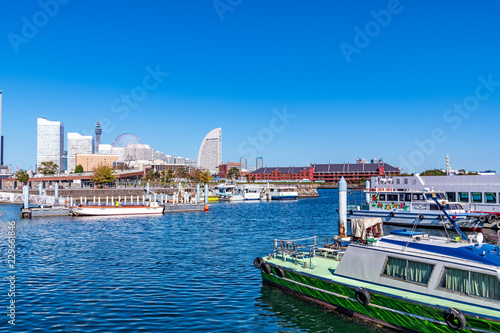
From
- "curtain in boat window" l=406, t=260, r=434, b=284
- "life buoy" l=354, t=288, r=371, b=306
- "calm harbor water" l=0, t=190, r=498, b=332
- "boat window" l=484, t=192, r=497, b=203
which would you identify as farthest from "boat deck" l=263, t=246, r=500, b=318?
"boat window" l=484, t=192, r=497, b=203

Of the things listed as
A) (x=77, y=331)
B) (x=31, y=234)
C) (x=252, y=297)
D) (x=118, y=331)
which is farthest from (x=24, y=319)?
(x=31, y=234)

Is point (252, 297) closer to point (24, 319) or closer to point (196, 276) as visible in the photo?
point (196, 276)

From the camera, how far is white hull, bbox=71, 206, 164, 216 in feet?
234

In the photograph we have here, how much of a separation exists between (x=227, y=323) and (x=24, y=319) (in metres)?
9.59

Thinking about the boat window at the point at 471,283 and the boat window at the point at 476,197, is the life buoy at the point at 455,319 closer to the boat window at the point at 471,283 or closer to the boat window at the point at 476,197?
the boat window at the point at 471,283

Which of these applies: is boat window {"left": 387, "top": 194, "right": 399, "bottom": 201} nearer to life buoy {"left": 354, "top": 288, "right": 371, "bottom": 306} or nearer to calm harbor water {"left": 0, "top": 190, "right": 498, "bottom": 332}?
calm harbor water {"left": 0, "top": 190, "right": 498, "bottom": 332}

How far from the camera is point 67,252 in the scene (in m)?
35.1

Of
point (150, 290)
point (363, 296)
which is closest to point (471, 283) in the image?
point (363, 296)

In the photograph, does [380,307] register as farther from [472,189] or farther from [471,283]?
[472,189]

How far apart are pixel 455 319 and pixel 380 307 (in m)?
3.33

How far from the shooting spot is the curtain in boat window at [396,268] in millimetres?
16750

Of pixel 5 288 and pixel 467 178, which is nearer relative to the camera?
pixel 5 288

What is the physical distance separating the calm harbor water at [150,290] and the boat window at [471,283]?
3.52 meters

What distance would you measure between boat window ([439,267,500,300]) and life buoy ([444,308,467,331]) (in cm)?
134
